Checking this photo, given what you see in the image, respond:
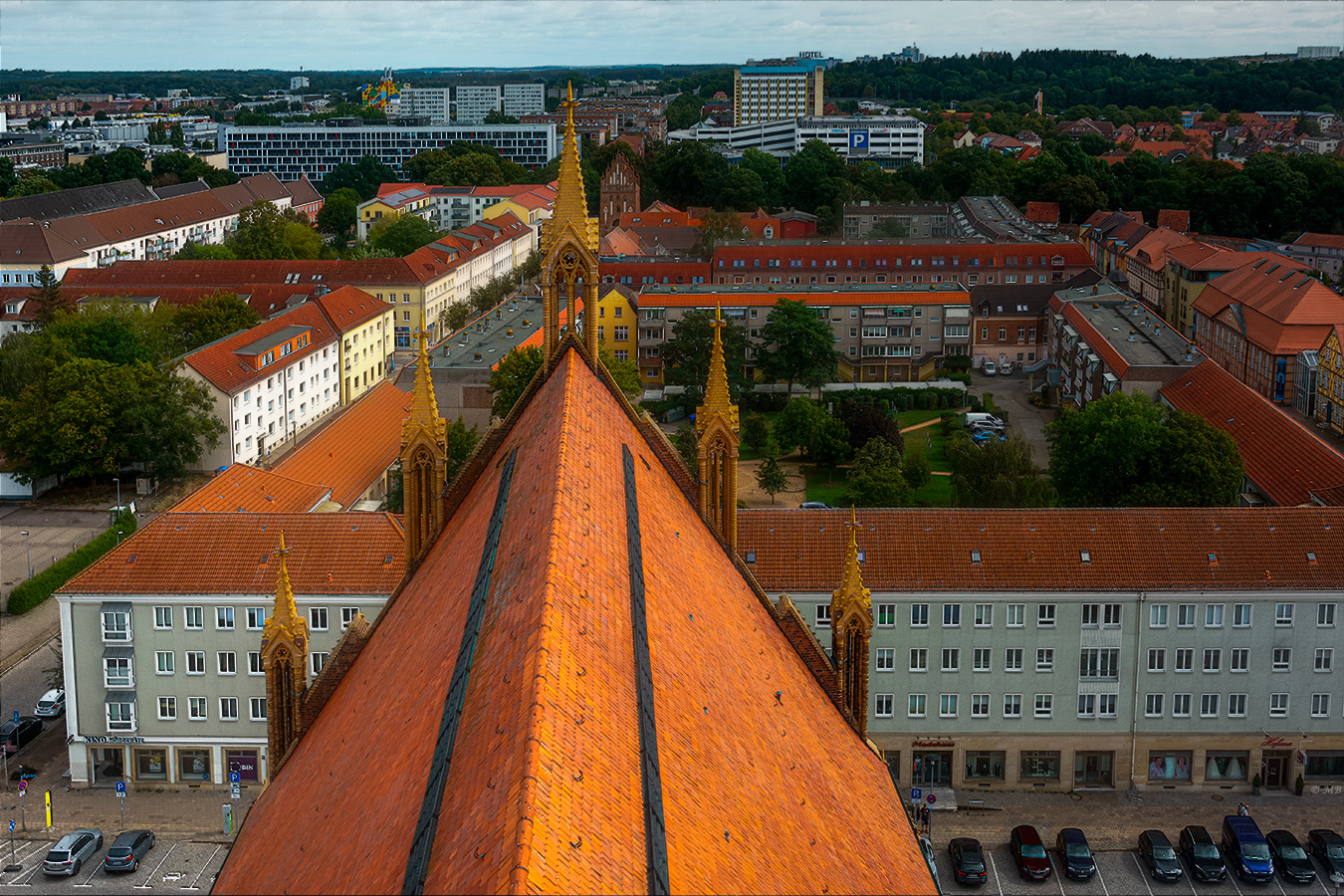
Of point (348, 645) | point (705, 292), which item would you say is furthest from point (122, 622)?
point (705, 292)

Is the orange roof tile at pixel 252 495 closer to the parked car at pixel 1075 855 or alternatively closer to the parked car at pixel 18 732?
the parked car at pixel 18 732

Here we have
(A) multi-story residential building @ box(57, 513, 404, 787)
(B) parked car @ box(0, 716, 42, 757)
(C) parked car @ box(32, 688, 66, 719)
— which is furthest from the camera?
(C) parked car @ box(32, 688, 66, 719)

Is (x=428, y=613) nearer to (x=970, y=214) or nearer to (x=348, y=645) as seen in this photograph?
(x=348, y=645)

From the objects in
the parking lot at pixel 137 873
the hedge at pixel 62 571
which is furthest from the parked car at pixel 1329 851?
the hedge at pixel 62 571

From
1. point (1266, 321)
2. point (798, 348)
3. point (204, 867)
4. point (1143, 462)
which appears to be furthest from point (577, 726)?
point (1266, 321)

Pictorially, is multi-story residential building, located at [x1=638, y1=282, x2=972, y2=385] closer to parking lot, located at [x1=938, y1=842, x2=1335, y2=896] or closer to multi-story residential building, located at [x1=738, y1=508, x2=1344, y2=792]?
multi-story residential building, located at [x1=738, y1=508, x2=1344, y2=792]

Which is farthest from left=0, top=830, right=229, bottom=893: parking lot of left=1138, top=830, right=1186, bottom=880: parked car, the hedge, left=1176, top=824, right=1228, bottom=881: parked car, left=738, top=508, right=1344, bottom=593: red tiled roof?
left=1176, top=824, right=1228, bottom=881: parked car
